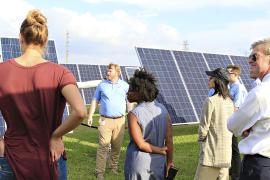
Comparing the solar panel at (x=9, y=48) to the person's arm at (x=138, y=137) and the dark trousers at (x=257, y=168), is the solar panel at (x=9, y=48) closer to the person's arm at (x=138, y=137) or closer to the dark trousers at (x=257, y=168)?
the person's arm at (x=138, y=137)

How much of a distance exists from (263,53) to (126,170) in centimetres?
159

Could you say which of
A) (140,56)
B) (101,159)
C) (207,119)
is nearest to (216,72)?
(207,119)

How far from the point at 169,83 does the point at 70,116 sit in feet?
31.0

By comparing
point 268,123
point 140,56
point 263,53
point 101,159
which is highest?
point 140,56

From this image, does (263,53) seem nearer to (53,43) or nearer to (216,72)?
(216,72)

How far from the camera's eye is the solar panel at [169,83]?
11.3 m

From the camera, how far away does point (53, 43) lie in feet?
46.7

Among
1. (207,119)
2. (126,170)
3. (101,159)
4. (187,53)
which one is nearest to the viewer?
(126,170)

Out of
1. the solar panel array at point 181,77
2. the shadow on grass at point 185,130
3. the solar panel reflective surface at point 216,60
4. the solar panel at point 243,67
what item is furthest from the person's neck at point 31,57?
the solar panel at point 243,67

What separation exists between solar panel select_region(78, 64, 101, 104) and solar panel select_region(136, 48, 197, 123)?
11.7 meters

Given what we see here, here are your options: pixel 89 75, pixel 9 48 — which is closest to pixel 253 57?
pixel 9 48

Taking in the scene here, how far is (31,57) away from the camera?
296 centimetres

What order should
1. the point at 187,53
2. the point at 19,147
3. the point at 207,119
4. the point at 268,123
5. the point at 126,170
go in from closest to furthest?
1. the point at 19,147
2. the point at 268,123
3. the point at 126,170
4. the point at 207,119
5. the point at 187,53

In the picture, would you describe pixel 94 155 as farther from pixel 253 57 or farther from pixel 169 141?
pixel 253 57
